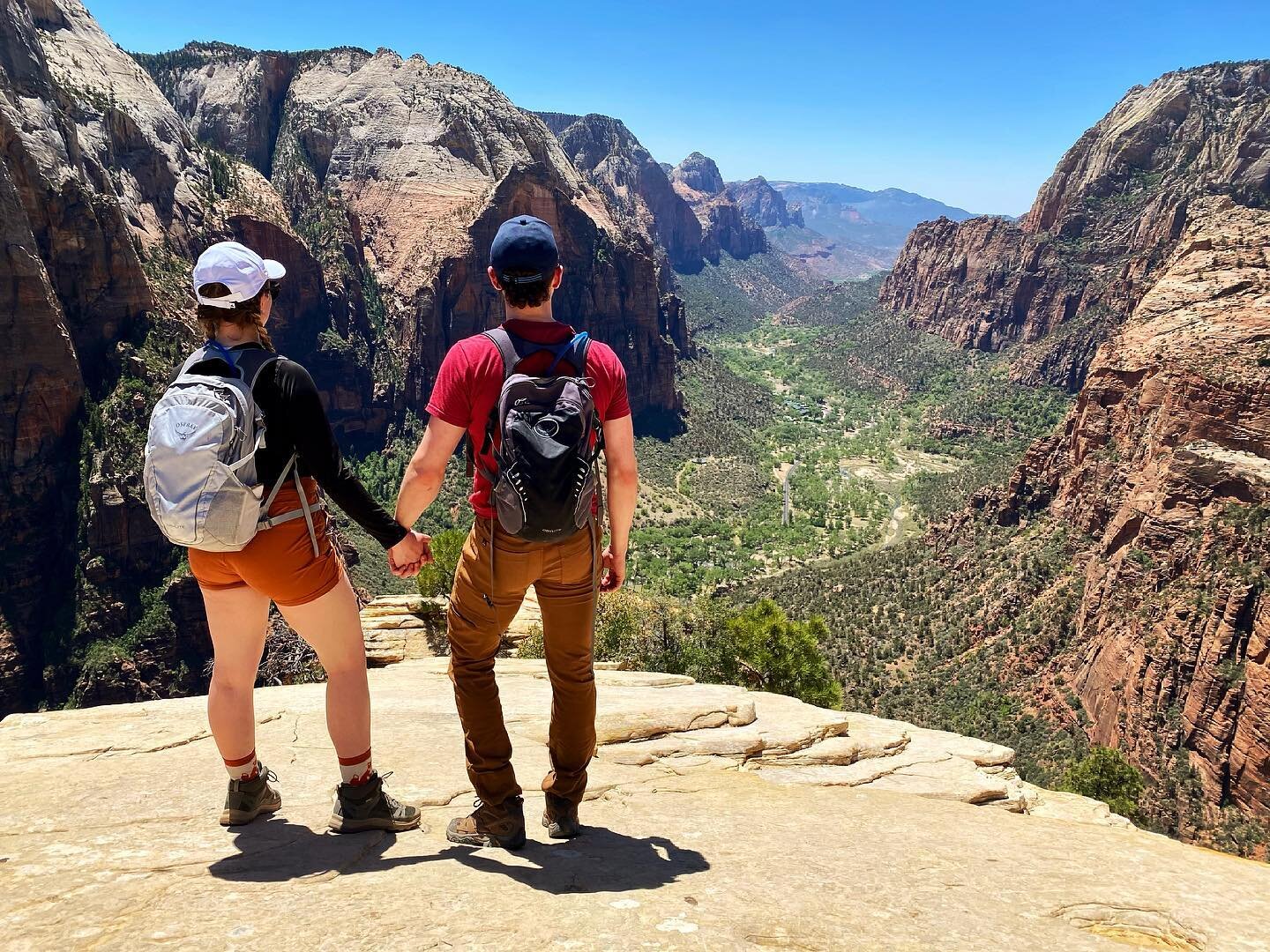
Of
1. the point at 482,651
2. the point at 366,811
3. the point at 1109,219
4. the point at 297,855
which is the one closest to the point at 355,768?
the point at 366,811

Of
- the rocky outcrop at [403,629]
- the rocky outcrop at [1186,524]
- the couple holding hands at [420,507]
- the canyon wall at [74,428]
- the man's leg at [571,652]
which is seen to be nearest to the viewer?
the couple holding hands at [420,507]

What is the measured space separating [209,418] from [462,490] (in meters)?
65.8

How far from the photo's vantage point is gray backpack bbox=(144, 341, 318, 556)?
14.0 feet

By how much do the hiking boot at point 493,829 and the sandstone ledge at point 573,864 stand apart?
0.10m

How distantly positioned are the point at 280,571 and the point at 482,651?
140 cm

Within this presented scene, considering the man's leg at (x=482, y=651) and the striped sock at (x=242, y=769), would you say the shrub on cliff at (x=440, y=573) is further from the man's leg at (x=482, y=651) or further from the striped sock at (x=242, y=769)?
the man's leg at (x=482, y=651)

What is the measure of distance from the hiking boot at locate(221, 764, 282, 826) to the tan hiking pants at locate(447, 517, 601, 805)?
1.46 meters

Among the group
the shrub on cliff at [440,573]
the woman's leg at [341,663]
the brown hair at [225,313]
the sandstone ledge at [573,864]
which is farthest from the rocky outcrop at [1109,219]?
the brown hair at [225,313]

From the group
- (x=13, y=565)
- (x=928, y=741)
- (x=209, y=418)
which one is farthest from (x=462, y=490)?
(x=209, y=418)

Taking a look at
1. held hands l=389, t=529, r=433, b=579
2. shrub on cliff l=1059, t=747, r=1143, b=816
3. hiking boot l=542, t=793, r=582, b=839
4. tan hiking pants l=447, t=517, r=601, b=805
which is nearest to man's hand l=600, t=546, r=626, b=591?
tan hiking pants l=447, t=517, r=601, b=805

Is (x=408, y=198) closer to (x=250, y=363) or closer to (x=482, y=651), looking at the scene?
(x=250, y=363)

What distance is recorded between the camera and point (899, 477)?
104 metres

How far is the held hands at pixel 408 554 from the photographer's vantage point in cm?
507

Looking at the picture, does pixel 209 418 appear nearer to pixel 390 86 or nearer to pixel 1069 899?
pixel 1069 899
